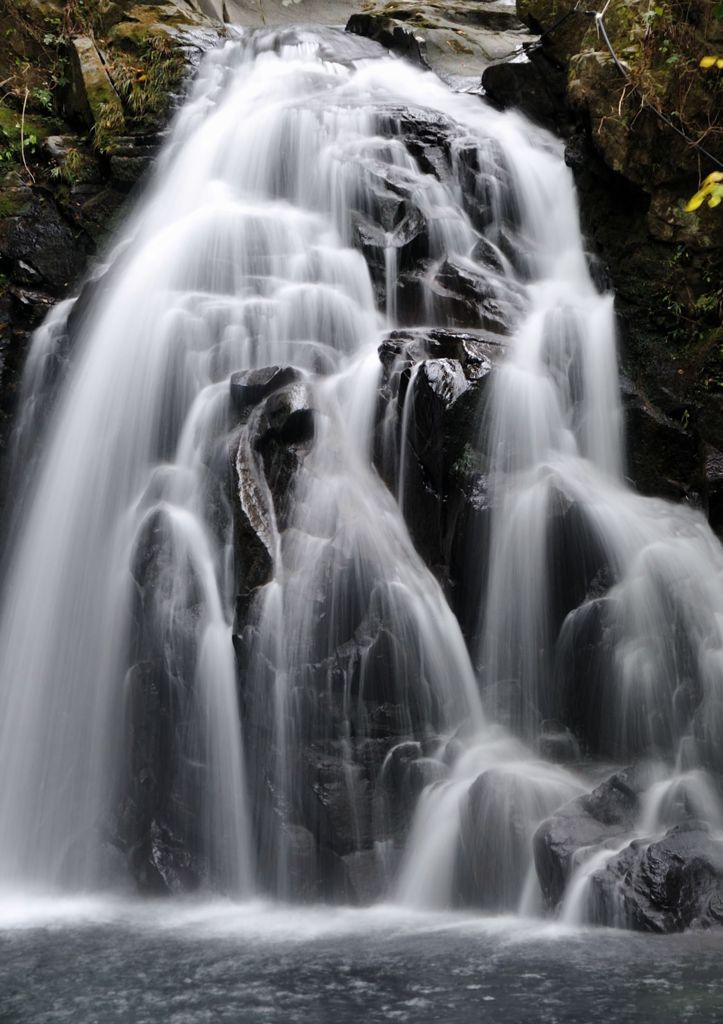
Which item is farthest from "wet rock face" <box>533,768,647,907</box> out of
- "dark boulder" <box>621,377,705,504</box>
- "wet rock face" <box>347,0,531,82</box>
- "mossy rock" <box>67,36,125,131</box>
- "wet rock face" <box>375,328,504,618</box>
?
"wet rock face" <box>347,0,531,82</box>

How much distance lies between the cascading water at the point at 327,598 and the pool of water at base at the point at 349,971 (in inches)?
20.3

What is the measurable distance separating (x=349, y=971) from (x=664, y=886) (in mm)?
1792

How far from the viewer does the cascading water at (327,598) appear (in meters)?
6.46

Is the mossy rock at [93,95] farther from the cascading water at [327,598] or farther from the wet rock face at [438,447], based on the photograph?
the wet rock face at [438,447]

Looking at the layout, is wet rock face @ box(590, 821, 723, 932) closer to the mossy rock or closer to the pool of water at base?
the pool of water at base

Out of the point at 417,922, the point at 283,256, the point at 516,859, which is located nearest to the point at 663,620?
the point at 516,859

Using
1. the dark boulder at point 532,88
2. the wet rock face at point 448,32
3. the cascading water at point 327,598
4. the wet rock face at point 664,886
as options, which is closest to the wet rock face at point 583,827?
the cascading water at point 327,598

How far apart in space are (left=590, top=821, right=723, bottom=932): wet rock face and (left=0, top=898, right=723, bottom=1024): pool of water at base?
13 centimetres

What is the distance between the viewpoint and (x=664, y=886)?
511 centimetres

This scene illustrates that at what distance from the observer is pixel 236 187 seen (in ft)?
38.4

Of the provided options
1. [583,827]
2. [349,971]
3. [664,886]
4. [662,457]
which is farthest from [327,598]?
[662,457]

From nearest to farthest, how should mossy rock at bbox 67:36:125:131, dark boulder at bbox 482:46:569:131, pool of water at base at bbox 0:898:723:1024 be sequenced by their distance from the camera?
pool of water at base at bbox 0:898:723:1024
mossy rock at bbox 67:36:125:131
dark boulder at bbox 482:46:569:131

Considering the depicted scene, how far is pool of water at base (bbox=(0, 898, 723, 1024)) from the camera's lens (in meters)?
4.16

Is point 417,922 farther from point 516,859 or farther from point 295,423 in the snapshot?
point 295,423
